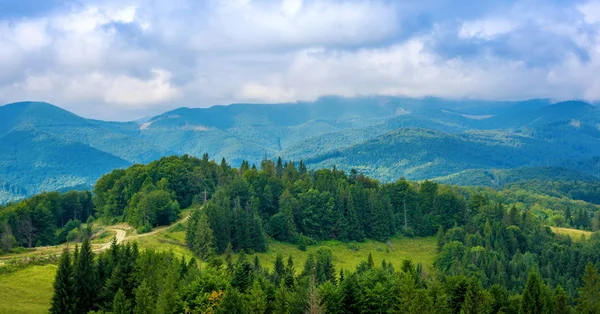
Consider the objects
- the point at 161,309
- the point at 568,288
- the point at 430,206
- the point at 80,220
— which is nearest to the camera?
the point at 161,309

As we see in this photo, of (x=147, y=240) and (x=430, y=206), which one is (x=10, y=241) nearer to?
(x=147, y=240)

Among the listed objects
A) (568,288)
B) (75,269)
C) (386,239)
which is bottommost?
(568,288)

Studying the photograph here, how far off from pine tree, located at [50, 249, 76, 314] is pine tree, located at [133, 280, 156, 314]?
9.28 m

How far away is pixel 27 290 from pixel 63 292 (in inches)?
406

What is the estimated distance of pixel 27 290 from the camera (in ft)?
233

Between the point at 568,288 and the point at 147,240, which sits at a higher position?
the point at 147,240

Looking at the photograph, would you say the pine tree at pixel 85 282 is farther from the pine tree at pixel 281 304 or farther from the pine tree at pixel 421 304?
the pine tree at pixel 421 304

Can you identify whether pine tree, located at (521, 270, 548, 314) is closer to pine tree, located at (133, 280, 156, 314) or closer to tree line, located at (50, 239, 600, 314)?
tree line, located at (50, 239, 600, 314)

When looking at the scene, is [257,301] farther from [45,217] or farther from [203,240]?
[45,217]

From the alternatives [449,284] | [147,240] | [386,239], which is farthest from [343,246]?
[449,284]

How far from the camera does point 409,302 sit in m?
61.4

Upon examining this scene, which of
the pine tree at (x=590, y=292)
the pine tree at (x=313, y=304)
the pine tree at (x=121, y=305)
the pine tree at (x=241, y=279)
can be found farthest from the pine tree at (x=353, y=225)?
the pine tree at (x=121, y=305)

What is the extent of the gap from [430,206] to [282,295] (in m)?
101

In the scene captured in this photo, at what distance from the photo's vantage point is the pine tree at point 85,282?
66.2 meters
